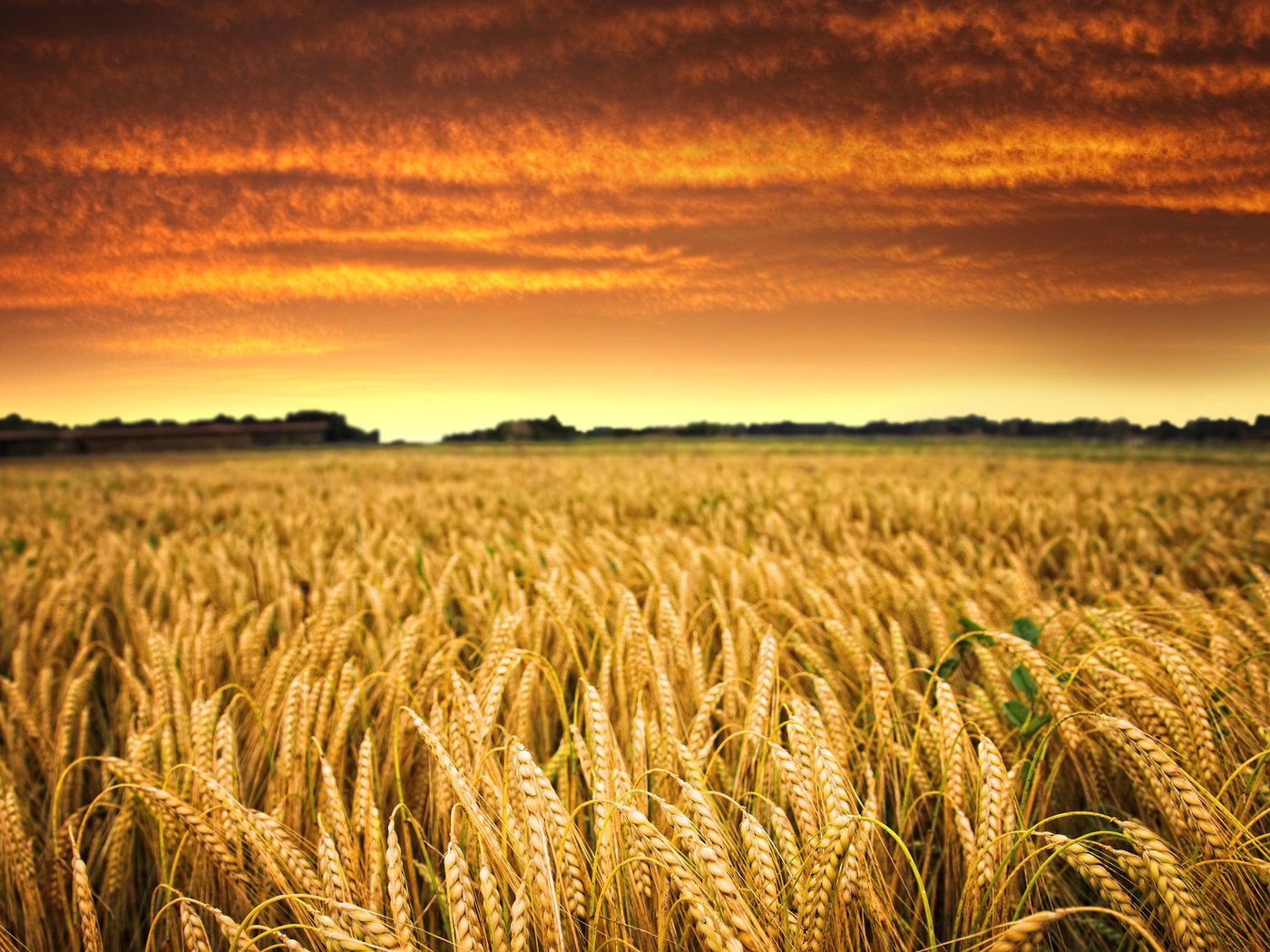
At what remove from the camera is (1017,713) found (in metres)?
1.65

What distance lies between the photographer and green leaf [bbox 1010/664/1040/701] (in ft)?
5.63

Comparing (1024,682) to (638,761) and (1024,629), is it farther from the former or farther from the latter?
(638,761)

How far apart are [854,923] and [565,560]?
7.31 ft

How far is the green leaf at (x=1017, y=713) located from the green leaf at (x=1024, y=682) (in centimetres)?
6

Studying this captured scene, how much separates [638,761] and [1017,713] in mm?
1013

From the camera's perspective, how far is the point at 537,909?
3.11 ft

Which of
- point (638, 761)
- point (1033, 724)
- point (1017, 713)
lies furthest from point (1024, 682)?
point (638, 761)

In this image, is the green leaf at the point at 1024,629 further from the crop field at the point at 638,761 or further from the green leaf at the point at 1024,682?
the green leaf at the point at 1024,682

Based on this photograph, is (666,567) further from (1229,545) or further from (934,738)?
(1229,545)

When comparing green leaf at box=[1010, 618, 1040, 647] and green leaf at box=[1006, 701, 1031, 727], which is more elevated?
green leaf at box=[1010, 618, 1040, 647]

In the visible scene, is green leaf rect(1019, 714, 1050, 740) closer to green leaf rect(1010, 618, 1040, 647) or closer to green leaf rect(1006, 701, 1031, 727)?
green leaf rect(1006, 701, 1031, 727)

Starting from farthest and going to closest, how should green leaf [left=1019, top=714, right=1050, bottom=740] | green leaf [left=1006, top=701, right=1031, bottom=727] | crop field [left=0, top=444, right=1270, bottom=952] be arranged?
1. green leaf [left=1006, top=701, right=1031, bottom=727]
2. green leaf [left=1019, top=714, right=1050, bottom=740]
3. crop field [left=0, top=444, right=1270, bottom=952]

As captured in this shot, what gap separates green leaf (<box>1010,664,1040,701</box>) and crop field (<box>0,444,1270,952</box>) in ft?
0.05

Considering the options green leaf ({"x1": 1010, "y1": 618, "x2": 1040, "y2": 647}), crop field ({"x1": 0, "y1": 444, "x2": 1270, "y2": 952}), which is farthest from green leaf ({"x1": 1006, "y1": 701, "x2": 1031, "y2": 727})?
green leaf ({"x1": 1010, "y1": 618, "x2": 1040, "y2": 647})
